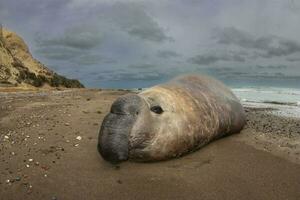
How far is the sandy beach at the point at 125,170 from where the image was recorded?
4.95m

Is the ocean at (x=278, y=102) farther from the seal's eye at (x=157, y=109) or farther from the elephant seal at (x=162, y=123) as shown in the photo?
the seal's eye at (x=157, y=109)

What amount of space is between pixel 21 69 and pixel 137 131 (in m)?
19.9

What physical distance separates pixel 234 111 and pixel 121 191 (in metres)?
4.14

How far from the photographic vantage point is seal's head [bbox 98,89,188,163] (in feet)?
18.5

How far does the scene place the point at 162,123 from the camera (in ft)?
19.9

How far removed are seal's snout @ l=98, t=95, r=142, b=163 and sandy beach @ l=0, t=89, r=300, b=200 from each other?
16 cm

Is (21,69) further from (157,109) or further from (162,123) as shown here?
(162,123)

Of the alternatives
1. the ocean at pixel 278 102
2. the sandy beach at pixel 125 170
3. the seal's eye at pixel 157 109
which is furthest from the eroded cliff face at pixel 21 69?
the seal's eye at pixel 157 109

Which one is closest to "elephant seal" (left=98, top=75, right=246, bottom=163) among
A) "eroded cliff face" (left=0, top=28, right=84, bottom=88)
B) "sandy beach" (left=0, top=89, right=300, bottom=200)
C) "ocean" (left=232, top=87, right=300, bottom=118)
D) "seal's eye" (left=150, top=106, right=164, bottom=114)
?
"seal's eye" (left=150, top=106, right=164, bottom=114)

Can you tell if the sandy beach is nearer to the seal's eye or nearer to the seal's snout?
the seal's snout

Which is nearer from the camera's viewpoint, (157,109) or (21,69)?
(157,109)

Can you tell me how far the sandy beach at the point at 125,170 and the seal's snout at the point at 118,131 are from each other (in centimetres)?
16

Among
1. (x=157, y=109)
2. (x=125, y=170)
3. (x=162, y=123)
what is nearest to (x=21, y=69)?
(x=157, y=109)

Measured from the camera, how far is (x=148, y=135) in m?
5.81
